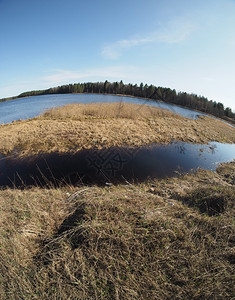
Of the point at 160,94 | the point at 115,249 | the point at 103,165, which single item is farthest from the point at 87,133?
the point at 160,94

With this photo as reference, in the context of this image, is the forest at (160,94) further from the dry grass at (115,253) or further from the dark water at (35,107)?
the dry grass at (115,253)

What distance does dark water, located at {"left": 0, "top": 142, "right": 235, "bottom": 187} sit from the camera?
5.57 meters

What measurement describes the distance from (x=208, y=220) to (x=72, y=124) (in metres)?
11.8

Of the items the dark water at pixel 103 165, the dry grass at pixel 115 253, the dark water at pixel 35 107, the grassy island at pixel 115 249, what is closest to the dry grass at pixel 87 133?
the dark water at pixel 103 165

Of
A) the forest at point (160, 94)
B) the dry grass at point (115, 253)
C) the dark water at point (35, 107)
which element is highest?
the forest at point (160, 94)

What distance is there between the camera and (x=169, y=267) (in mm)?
1812

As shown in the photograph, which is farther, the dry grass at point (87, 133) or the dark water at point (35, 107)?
the dark water at point (35, 107)

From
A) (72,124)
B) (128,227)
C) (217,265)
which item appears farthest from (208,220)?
(72,124)

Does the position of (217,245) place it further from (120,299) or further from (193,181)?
(193,181)

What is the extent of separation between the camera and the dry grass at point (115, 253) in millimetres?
1600

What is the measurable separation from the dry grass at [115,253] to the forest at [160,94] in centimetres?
4594

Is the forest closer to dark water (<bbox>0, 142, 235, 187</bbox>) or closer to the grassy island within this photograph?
dark water (<bbox>0, 142, 235, 187</bbox>)

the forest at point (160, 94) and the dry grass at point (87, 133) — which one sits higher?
the forest at point (160, 94)

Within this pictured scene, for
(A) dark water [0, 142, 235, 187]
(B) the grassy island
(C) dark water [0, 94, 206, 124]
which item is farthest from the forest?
(B) the grassy island
